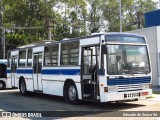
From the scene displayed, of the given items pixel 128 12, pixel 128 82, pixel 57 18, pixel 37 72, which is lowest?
pixel 128 82

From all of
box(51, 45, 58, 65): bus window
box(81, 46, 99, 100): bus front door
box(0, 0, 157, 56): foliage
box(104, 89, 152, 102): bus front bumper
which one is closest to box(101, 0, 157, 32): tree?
box(0, 0, 157, 56): foliage

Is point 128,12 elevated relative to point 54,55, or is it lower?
elevated

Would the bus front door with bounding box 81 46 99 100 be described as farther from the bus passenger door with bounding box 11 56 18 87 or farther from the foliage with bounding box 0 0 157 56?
the foliage with bounding box 0 0 157 56

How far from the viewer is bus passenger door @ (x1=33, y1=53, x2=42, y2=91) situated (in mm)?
18125

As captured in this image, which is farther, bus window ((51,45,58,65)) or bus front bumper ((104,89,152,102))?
bus window ((51,45,58,65))

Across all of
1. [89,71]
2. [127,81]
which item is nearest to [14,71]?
[89,71]

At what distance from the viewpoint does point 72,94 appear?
15.1m

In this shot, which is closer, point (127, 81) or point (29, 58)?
point (127, 81)

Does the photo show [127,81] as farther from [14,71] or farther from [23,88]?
[14,71]

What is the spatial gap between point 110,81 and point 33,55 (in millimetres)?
7423

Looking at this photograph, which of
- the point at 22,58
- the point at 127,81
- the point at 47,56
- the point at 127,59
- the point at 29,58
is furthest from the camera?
the point at 22,58

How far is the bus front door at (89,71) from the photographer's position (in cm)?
1384

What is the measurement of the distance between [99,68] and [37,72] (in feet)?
20.2

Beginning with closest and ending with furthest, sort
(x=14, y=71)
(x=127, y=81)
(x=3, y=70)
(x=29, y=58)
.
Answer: (x=127, y=81) → (x=29, y=58) → (x=14, y=71) → (x=3, y=70)
